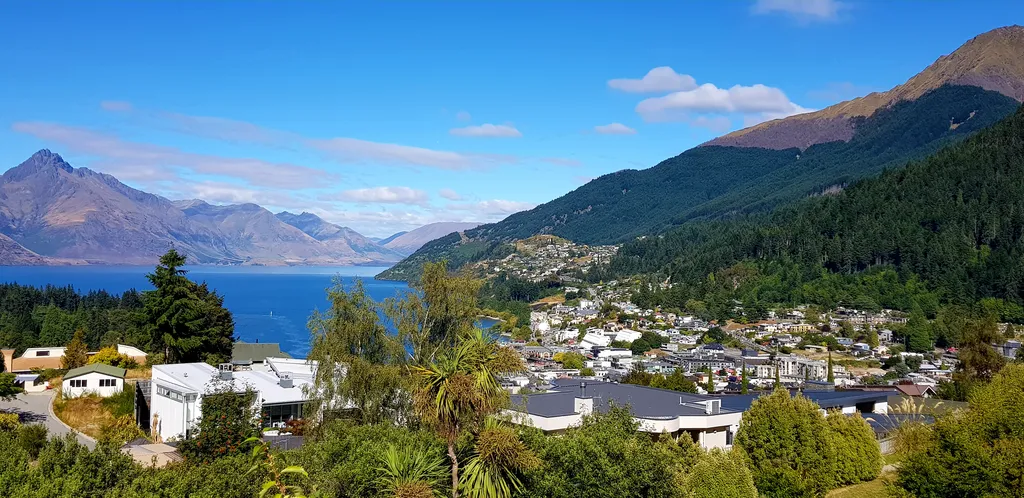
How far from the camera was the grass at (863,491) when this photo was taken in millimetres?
22125

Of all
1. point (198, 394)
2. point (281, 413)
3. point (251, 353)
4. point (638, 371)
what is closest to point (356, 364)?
point (281, 413)

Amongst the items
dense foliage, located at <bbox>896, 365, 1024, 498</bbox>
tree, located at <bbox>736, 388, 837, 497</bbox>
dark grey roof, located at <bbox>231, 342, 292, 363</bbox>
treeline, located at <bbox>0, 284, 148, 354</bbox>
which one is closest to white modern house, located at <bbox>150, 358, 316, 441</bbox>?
dark grey roof, located at <bbox>231, 342, 292, 363</bbox>

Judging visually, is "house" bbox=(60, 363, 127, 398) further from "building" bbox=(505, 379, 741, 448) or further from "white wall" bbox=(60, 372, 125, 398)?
"building" bbox=(505, 379, 741, 448)

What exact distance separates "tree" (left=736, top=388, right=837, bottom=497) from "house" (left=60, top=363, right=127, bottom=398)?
966 inches

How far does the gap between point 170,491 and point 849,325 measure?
8392 centimetres

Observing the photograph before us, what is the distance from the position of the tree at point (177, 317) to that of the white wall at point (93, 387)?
265cm

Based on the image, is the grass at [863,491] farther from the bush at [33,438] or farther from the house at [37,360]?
the house at [37,360]

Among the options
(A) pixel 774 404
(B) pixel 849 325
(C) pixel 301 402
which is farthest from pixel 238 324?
(A) pixel 774 404

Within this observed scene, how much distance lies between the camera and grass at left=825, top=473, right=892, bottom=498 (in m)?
22.1

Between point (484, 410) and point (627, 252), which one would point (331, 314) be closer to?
point (484, 410)

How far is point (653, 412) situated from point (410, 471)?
1227 centimetres

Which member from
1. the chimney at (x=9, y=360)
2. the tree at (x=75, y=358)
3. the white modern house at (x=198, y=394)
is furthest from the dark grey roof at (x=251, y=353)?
the chimney at (x=9, y=360)

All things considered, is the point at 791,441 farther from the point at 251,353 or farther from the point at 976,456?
the point at 251,353

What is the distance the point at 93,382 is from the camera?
3136 centimetres
